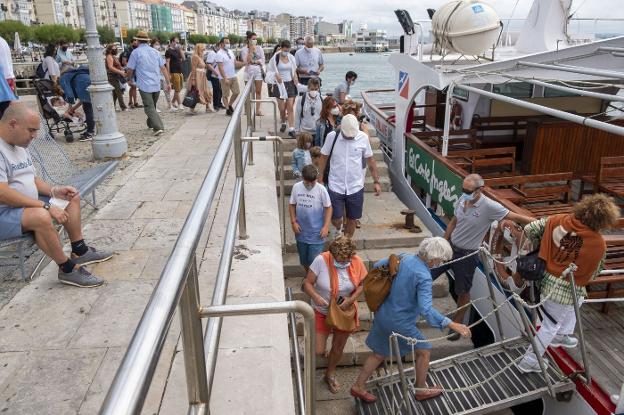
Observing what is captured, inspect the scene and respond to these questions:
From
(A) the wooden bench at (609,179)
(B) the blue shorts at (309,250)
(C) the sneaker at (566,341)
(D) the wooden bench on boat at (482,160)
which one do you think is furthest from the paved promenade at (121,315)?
(A) the wooden bench at (609,179)

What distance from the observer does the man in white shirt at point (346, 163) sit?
17.3 ft

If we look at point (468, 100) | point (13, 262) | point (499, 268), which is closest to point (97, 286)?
point (13, 262)

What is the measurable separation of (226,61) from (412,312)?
7532 mm

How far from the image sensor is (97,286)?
3.39m

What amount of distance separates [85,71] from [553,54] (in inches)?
297

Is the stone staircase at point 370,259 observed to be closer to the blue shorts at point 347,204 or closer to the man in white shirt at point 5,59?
the blue shorts at point 347,204

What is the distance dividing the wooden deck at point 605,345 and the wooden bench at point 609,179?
88.1 inches

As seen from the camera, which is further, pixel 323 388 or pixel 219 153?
pixel 323 388

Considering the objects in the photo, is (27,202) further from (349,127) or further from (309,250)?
(349,127)

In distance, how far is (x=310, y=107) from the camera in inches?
296

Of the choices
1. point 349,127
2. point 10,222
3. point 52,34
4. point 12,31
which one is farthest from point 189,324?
point 52,34

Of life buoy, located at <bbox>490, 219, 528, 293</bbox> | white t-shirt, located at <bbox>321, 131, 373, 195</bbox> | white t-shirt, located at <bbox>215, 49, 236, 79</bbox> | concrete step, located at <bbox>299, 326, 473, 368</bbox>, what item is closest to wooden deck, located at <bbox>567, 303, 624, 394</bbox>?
life buoy, located at <bbox>490, 219, 528, 293</bbox>

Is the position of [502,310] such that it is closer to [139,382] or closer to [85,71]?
[139,382]

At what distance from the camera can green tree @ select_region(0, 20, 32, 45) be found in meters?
50.0
